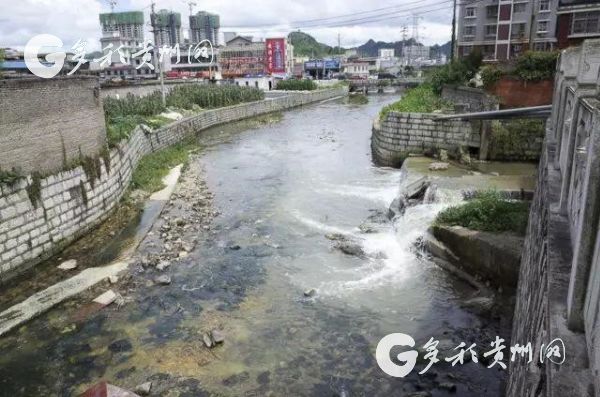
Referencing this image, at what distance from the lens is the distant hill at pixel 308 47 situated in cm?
14805

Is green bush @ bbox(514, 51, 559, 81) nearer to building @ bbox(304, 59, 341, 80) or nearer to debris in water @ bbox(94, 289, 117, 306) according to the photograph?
debris in water @ bbox(94, 289, 117, 306)

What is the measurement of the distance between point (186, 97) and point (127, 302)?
109 feet

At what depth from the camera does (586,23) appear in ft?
123

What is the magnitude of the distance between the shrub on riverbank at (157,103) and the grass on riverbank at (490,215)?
470 inches

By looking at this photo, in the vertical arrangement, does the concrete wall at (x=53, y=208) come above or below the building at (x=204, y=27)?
below

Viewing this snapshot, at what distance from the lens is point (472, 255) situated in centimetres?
1087

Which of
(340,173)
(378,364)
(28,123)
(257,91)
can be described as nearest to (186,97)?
(257,91)

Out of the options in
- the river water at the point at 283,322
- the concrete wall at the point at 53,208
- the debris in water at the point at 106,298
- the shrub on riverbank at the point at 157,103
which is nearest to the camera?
the river water at the point at 283,322

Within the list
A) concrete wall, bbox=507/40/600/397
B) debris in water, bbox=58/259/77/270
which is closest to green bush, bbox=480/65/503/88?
concrete wall, bbox=507/40/600/397

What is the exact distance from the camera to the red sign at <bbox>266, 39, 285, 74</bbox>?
8181cm

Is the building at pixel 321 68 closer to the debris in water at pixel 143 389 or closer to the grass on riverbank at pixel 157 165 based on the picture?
the grass on riverbank at pixel 157 165

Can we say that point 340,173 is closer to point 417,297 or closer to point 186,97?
point 417,297

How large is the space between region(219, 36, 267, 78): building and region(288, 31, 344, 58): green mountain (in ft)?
187

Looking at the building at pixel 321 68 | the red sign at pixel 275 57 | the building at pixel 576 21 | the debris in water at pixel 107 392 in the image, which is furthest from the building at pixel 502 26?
the building at pixel 321 68
